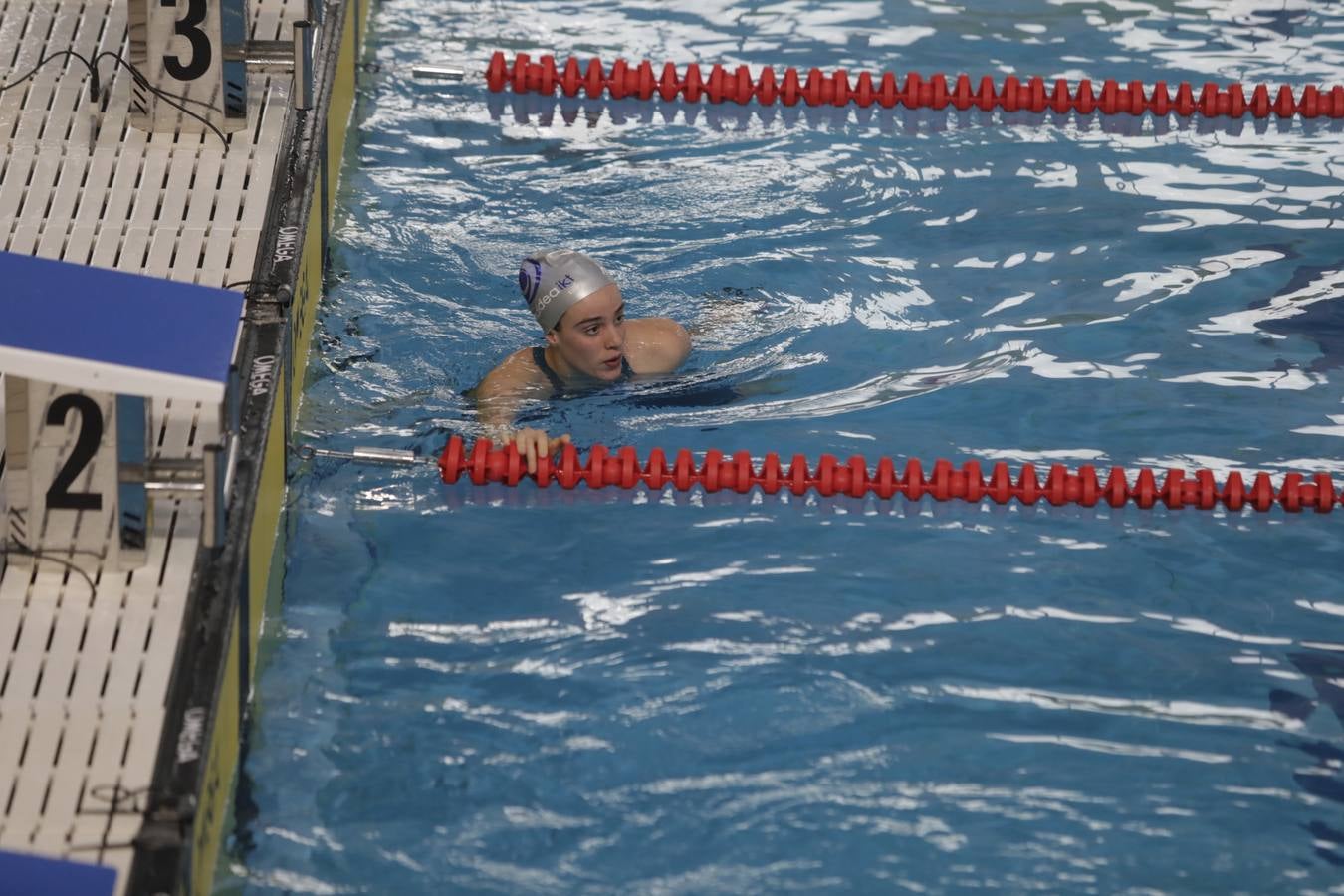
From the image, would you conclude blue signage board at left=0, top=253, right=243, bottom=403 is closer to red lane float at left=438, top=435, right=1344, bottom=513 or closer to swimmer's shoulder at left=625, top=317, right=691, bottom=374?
red lane float at left=438, top=435, right=1344, bottom=513

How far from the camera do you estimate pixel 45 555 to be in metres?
3.62

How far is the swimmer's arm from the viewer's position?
4.82 m

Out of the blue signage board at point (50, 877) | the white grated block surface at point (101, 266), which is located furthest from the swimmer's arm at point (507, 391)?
the blue signage board at point (50, 877)

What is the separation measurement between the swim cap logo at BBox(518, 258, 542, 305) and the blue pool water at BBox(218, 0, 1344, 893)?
0.35 m

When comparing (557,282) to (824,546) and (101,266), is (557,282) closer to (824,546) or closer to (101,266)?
(824,546)

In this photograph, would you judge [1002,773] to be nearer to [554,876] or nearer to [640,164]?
[554,876]

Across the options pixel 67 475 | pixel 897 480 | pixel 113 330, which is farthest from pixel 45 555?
pixel 897 480

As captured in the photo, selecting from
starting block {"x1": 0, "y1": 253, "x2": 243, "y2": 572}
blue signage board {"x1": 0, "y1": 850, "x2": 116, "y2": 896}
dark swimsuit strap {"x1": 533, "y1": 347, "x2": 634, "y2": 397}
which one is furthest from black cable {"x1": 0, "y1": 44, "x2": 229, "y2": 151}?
blue signage board {"x1": 0, "y1": 850, "x2": 116, "y2": 896}

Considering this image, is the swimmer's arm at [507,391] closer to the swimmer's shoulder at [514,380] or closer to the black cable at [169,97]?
the swimmer's shoulder at [514,380]

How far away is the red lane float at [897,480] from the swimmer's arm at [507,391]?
0.48 feet

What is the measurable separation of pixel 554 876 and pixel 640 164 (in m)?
3.59

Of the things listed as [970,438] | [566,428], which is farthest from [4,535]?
[970,438]

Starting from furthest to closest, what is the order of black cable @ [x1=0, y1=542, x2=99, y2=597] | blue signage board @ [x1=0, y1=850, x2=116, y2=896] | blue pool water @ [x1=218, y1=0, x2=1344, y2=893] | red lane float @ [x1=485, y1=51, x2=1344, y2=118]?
1. red lane float @ [x1=485, y1=51, x2=1344, y2=118]
2. black cable @ [x1=0, y1=542, x2=99, y2=597]
3. blue pool water @ [x1=218, y1=0, x2=1344, y2=893]
4. blue signage board @ [x1=0, y1=850, x2=116, y2=896]

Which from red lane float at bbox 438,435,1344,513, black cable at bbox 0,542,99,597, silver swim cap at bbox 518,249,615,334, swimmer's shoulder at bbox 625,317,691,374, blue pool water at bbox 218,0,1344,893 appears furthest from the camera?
swimmer's shoulder at bbox 625,317,691,374
